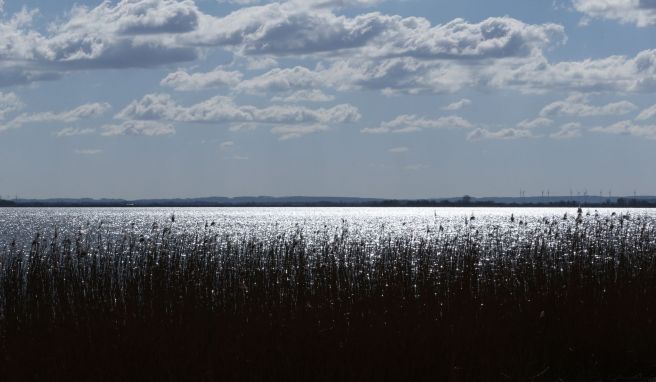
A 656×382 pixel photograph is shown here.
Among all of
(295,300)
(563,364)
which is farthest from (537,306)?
(295,300)

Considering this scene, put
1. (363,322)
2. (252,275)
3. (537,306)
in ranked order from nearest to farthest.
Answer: (363,322) → (537,306) → (252,275)

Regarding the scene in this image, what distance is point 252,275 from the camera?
16500mm

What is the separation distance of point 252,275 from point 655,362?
280 inches

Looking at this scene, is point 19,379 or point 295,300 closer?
point 19,379

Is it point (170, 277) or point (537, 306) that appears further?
point (170, 277)

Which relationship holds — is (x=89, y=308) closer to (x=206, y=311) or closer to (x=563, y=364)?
(x=206, y=311)

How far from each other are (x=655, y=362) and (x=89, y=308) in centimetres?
895

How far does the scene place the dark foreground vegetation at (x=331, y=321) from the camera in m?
11.6

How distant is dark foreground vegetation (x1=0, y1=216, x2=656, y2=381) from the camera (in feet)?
38.0

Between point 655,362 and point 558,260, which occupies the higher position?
point 558,260

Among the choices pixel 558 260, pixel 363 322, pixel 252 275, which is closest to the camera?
pixel 363 322

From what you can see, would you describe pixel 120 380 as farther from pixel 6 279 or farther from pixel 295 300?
pixel 6 279

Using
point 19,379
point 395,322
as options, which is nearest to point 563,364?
point 395,322

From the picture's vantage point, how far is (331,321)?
12938mm
